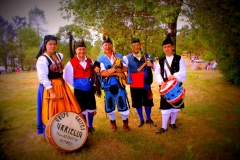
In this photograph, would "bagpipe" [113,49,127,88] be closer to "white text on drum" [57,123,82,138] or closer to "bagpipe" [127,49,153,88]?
"bagpipe" [127,49,153,88]

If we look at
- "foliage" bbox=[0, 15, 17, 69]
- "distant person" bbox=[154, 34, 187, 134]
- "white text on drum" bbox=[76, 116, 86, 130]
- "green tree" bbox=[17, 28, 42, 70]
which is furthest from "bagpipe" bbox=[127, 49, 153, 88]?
"green tree" bbox=[17, 28, 42, 70]

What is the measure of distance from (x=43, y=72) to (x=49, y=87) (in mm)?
288

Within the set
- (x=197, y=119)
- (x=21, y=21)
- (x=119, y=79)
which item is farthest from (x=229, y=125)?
(x=21, y=21)

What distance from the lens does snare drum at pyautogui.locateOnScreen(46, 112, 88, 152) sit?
108 inches

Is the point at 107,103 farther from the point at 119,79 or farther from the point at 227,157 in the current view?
the point at 227,157

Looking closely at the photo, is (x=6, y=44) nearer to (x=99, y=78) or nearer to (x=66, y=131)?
(x=99, y=78)

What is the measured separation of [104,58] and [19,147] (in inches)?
102

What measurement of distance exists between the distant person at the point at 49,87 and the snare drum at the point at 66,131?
269mm

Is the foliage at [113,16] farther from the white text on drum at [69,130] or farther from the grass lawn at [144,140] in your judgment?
the white text on drum at [69,130]

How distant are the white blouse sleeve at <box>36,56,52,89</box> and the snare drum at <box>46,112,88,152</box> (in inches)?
23.1

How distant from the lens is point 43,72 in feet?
9.54

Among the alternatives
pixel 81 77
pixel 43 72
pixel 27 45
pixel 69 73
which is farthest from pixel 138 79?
pixel 27 45

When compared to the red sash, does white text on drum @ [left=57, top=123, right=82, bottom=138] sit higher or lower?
lower

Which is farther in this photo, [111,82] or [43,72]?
[111,82]
